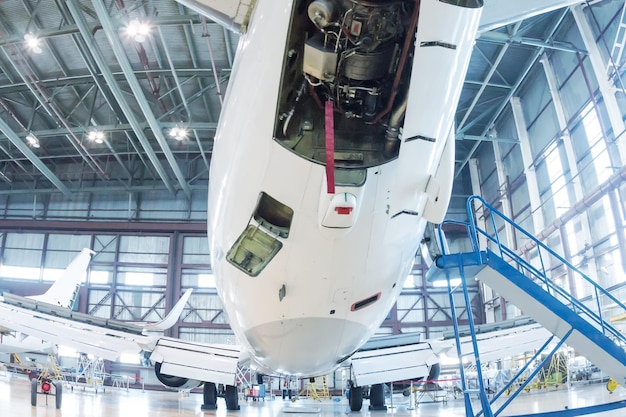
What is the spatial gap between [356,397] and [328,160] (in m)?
9.57

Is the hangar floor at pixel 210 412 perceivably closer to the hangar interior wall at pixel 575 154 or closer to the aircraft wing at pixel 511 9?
the aircraft wing at pixel 511 9

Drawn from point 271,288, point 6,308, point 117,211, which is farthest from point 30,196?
point 271,288

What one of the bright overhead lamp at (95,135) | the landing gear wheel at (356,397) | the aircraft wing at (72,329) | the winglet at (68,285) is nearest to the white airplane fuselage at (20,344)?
the winglet at (68,285)

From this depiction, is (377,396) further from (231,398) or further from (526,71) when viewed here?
(526,71)

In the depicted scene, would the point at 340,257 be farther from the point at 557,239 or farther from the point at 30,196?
the point at 30,196

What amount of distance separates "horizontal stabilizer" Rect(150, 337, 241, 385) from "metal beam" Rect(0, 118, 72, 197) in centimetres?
1715

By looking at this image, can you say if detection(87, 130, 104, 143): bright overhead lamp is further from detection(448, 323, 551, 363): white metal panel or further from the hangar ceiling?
detection(448, 323, 551, 363): white metal panel

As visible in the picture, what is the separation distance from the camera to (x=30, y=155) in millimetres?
25500

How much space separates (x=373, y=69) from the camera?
379cm

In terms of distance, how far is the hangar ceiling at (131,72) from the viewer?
17969 mm

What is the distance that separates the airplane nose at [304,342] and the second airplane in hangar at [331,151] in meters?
0.03

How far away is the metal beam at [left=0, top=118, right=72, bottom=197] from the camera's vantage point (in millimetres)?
22866

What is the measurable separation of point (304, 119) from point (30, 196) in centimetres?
3453

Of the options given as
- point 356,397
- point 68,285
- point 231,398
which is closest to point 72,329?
point 231,398
